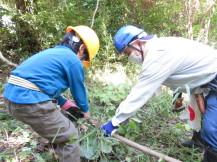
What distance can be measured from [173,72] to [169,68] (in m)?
0.11

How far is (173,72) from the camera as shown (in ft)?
5.70

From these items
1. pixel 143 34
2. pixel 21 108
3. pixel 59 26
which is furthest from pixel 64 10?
pixel 21 108

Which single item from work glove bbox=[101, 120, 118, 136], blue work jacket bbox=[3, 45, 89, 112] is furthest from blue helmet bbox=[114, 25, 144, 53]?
work glove bbox=[101, 120, 118, 136]

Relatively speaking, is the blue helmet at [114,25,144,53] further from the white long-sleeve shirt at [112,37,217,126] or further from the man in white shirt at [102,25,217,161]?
the white long-sleeve shirt at [112,37,217,126]

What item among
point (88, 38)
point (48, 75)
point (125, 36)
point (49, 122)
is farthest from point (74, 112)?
point (125, 36)

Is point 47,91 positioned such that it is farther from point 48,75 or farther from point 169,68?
point 169,68

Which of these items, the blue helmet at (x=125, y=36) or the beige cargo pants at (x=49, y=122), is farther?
the blue helmet at (x=125, y=36)

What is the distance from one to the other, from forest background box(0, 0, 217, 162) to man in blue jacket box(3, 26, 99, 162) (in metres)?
0.31

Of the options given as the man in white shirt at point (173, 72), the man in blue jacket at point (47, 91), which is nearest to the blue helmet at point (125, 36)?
the man in white shirt at point (173, 72)

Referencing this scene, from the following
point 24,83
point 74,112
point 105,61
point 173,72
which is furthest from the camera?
point 105,61

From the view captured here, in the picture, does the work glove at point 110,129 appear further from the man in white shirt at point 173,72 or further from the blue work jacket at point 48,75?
the blue work jacket at point 48,75

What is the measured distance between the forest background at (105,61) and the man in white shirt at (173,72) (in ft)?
1.66

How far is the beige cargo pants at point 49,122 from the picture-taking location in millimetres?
1633

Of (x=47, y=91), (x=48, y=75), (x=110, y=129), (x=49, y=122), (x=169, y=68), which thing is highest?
(x=169, y=68)
